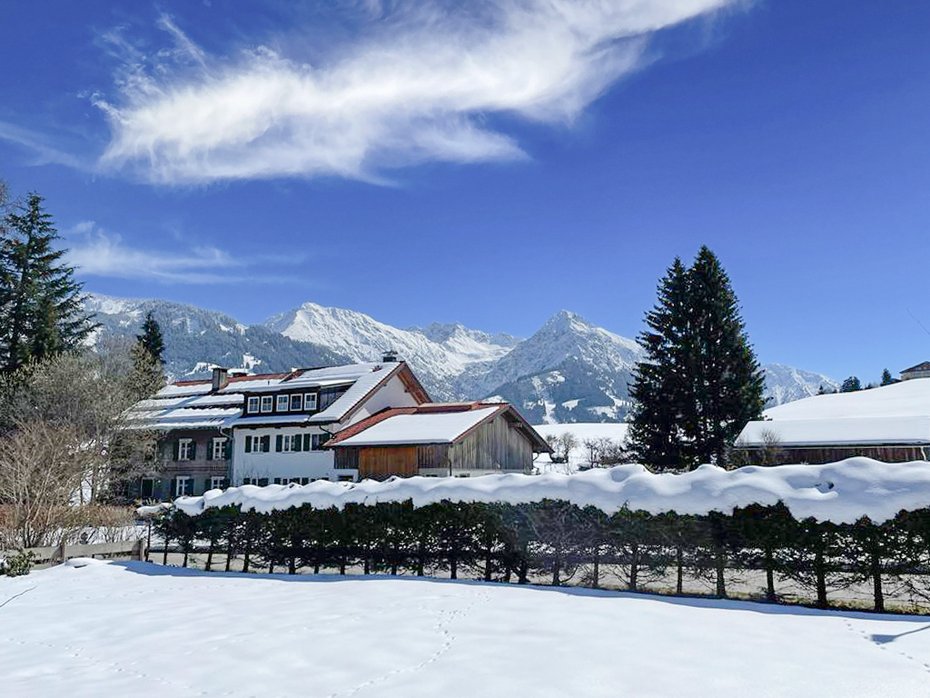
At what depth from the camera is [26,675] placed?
24.7 ft

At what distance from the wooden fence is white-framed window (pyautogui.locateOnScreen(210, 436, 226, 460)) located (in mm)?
25627

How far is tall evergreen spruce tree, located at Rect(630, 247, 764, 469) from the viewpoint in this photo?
122ft

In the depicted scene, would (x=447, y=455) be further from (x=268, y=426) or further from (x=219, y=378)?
(x=219, y=378)

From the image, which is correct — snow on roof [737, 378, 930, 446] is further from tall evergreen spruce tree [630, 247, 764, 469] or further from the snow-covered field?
the snow-covered field

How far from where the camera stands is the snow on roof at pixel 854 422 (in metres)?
30.0

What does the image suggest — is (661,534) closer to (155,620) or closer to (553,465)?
(155,620)

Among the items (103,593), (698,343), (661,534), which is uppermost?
(698,343)

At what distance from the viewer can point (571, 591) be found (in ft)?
39.2

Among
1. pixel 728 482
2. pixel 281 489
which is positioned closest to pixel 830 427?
pixel 728 482

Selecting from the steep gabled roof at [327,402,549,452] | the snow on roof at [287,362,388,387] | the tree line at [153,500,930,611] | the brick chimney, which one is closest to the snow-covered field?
the snow on roof at [287,362,388,387]

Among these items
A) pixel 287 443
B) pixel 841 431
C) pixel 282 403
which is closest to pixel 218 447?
pixel 282 403

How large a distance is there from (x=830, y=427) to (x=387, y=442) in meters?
22.7

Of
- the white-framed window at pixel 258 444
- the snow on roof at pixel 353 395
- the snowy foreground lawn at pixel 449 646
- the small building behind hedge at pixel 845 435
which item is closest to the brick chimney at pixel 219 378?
the white-framed window at pixel 258 444

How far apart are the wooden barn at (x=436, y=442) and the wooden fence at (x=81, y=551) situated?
679 inches
